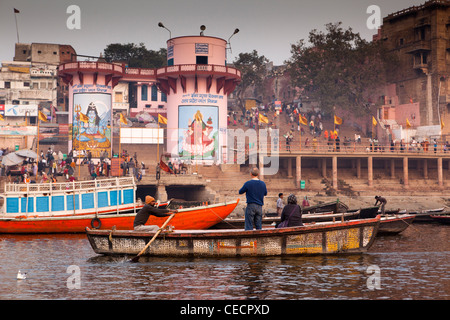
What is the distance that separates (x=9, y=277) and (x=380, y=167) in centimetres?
4499

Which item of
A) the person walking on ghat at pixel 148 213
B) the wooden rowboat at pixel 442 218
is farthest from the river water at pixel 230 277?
the wooden rowboat at pixel 442 218

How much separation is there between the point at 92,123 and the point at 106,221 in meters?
23.8

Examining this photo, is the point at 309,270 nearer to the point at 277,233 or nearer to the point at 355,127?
the point at 277,233

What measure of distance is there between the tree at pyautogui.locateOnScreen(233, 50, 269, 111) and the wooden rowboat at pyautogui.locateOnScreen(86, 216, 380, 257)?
61.9 metres

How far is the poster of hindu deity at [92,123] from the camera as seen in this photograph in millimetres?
52406

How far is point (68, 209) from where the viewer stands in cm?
3173

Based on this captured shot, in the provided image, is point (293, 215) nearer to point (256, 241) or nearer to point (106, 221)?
point (256, 241)

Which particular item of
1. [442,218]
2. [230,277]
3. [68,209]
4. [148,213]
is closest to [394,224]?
[442,218]

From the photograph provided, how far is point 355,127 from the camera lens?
75.1 meters

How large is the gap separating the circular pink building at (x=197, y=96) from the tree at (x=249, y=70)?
1027 inches

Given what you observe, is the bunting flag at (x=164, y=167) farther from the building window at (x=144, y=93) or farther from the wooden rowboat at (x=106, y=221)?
the building window at (x=144, y=93)

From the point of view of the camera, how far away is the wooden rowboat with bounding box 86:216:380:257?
19.7 metres

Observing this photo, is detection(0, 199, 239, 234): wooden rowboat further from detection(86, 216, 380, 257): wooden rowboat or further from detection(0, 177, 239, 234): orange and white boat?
detection(86, 216, 380, 257): wooden rowboat
